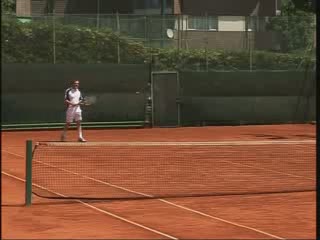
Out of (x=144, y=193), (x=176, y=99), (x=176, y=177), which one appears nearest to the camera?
(x=144, y=193)

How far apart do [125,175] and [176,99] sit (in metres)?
10.8

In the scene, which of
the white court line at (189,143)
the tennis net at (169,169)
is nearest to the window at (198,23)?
the white court line at (189,143)

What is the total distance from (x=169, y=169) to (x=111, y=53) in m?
10.7

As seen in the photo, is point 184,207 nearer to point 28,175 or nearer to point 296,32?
point 28,175

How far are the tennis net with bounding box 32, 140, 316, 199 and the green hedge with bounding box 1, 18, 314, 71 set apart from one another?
5.17 metres

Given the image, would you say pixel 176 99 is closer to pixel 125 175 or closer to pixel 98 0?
pixel 125 175

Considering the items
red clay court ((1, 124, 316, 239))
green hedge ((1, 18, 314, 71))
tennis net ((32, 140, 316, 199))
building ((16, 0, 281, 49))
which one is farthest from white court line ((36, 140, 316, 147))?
building ((16, 0, 281, 49))

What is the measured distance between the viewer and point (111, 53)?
21891 millimetres

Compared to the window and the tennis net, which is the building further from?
the tennis net

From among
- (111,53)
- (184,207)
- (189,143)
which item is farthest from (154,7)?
(184,207)

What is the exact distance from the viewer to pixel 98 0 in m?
35.7

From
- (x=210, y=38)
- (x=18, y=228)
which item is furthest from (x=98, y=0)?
(x=18, y=228)

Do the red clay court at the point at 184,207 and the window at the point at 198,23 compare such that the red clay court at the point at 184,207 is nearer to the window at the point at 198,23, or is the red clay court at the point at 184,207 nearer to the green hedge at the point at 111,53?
the green hedge at the point at 111,53

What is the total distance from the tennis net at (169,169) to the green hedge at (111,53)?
5.17 m
